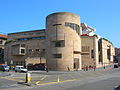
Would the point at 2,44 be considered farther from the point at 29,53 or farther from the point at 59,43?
the point at 59,43

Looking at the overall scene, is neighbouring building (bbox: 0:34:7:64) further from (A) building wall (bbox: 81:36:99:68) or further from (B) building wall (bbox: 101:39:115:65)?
(B) building wall (bbox: 101:39:115:65)

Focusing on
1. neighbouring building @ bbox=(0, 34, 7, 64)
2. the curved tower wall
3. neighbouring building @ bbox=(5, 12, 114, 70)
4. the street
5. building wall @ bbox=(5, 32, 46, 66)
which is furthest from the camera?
neighbouring building @ bbox=(0, 34, 7, 64)

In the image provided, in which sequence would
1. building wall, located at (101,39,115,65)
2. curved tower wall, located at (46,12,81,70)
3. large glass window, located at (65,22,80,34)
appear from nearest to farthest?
curved tower wall, located at (46,12,81,70) < large glass window, located at (65,22,80,34) < building wall, located at (101,39,115,65)

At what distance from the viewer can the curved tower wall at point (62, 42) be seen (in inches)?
1917

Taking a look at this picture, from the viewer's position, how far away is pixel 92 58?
58594 mm

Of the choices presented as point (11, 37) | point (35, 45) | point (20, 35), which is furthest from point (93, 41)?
point (11, 37)

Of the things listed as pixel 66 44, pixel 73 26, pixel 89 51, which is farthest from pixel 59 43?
pixel 89 51

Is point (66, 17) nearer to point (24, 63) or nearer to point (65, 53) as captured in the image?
point (65, 53)

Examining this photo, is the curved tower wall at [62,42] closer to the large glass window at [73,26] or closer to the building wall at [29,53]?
the large glass window at [73,26]

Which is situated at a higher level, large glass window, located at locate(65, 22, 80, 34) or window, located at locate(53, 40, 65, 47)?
large glass window, located at locate(65, 22, 80, 34)

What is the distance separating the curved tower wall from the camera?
48691mm

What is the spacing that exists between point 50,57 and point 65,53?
4.53m

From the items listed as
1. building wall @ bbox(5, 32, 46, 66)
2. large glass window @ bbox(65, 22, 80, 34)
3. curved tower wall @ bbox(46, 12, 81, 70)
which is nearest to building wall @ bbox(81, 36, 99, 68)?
curved tower wall @ bbox(46, 12, 81, 70)

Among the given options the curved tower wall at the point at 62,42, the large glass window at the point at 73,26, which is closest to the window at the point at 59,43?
the curved tower wall at the point at 62,42
